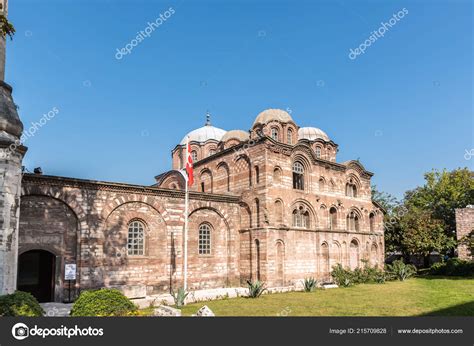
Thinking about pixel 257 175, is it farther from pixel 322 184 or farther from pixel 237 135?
pixel 237 135

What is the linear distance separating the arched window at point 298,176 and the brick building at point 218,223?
0.07 m

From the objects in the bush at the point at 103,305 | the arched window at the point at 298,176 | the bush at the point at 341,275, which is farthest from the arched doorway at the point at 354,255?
the bush at the point at 103,305

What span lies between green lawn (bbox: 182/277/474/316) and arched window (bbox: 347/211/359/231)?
6.65 meters

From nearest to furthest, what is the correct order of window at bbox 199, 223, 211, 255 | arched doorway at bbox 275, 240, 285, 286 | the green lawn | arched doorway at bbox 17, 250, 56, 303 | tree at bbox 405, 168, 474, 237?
the green lawn, arched doorway at bbox 17, 250, 56, 303, window at bbox 199, 223, 211, 255, arched doorway at bbox 275, 240, 285, 286, tree at bbox 405, 168, 474, 237

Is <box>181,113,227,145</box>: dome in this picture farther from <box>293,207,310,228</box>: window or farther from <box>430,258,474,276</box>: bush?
<box>430,258,474,276</box>: bush

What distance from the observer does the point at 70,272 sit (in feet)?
53.0

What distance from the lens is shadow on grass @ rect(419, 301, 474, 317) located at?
14278 millimetres

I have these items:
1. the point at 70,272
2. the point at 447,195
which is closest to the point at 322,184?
the point at 70,272

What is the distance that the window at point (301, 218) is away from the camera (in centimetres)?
2451

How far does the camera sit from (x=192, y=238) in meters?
21.4

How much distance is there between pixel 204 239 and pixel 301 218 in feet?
21.8

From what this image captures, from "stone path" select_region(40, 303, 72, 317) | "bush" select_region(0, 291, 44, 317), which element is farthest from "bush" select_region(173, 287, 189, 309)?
"bush" select_region(0, 291, 44, 317)

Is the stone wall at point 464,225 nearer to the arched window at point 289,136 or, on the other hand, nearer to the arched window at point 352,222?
the arched window at point 352,222
